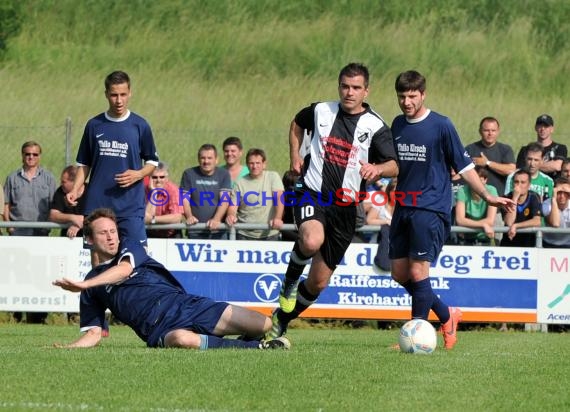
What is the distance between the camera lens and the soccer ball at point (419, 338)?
9993 millimetres

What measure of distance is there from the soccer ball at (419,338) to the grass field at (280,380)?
0.12m

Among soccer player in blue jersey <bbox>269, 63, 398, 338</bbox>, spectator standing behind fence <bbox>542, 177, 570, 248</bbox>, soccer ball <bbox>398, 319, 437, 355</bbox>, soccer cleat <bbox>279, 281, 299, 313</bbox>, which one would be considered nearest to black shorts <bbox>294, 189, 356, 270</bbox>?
soccer player in blue jersey <bbox>269, 63, 398, 338</bbox>

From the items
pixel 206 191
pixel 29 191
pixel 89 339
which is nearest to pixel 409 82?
pixel 89 339

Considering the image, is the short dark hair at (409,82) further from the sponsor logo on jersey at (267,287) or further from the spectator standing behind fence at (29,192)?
the spectator standing behind fence at (29,192)

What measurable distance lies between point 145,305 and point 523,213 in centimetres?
756

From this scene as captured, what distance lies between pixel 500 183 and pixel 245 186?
3.67 meters

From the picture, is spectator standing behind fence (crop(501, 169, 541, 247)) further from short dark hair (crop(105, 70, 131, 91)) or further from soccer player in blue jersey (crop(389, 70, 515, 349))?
short dark hair (crop(105, 70, 131, 91))

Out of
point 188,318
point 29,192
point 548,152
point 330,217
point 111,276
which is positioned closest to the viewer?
point 111,276

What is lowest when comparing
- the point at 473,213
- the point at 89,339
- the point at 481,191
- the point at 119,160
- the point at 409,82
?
the point at 89,339

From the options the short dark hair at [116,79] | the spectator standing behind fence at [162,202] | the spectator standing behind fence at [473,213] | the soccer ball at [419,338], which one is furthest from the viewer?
the spectator standing behind fence at [162,202]

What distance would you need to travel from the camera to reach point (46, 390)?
23.9ft

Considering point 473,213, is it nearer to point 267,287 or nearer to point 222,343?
point 267,287

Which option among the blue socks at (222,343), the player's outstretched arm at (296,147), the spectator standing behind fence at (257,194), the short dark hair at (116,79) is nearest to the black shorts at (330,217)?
the player's outstretched arm at (296,147)

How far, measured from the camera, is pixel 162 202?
16031 millimetres
